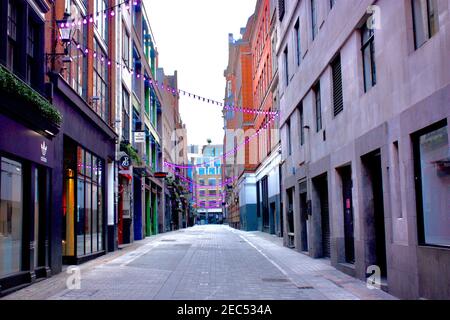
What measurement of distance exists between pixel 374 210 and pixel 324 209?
6.19 meters

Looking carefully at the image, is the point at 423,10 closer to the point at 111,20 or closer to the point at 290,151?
the point at 290,151

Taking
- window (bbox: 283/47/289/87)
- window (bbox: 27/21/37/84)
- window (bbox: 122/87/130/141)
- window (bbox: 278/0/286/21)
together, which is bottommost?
window (bbox: 27/21/37/84)

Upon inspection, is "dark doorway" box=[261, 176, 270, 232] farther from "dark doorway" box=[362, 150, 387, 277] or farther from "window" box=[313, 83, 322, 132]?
"dark doorway" box=[362, 150, 387, 277]

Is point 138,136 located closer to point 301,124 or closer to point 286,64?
point 286,64

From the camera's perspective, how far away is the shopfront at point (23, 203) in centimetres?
1205

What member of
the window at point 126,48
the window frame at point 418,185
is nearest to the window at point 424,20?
the window frame at point 418,185

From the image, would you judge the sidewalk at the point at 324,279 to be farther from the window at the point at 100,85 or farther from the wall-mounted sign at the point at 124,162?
the window at the point at 100,85

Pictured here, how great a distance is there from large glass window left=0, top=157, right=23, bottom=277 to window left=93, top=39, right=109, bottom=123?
899 centimetres

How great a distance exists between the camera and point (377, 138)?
12.3 metres

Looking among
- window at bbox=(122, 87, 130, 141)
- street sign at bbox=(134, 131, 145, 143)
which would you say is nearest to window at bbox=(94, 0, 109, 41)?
window at bbox=(122, 87, 130, 141)

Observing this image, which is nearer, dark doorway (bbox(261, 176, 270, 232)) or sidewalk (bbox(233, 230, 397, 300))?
sidewalk (bbox(233, 230, 397, 300))

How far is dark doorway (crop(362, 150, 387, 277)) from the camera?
44.1ft

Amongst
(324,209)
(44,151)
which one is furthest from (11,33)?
(324,209)

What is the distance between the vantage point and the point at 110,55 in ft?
85.1
